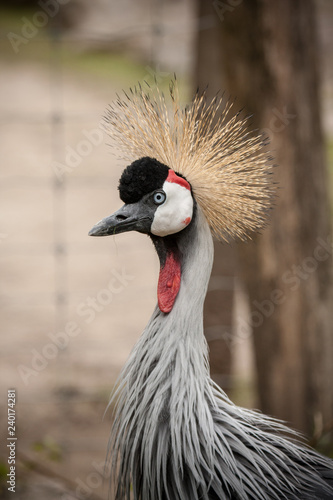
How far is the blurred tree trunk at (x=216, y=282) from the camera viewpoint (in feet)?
8.98

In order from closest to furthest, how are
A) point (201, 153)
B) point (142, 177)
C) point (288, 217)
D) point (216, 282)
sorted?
point (142, 177)
point (201, 153)
point (288, 217)
point (216, 282)

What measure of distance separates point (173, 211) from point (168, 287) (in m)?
0.19

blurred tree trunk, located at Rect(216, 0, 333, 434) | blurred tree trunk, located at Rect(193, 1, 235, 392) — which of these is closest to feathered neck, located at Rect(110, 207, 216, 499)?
blurred tree trunk, located at Rect(216, 0, 333, 434)

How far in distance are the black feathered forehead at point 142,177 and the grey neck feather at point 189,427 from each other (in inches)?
5.4

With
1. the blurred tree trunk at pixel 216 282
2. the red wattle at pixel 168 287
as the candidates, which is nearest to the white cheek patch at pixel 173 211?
the red wattle at pixel 168 287

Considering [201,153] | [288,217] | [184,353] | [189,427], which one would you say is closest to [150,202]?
[201,153]

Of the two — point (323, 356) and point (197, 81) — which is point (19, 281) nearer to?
point (197, 81)

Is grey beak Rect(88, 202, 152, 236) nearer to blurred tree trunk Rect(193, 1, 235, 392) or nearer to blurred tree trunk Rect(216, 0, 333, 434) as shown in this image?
blurred tree trunk Rect(216, 0, 333, 434)

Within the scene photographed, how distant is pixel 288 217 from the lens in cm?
229

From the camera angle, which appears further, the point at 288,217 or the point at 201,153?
the point at 288,217

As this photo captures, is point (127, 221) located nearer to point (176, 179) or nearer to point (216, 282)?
point (176, 179)

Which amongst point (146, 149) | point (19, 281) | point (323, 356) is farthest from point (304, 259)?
point (19, 281)

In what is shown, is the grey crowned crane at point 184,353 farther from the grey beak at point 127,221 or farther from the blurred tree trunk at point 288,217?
the blurred tree trunk at point 288,217

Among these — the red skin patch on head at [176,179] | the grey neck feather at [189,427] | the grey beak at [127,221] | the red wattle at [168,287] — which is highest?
the red skin patch on head at [176,179]
